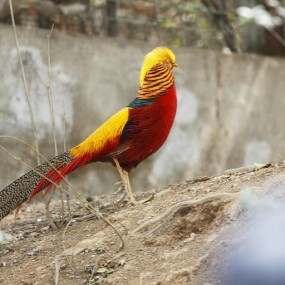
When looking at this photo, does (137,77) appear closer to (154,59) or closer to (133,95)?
(133,95)

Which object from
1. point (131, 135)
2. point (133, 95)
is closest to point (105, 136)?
point (131, 135)

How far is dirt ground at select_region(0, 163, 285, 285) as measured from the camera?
4391 mm

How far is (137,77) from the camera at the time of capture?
8.32 metres

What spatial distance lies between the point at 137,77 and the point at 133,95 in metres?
0.17

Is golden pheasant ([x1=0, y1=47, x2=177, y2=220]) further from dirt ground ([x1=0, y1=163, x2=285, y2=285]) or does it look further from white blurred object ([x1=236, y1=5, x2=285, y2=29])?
white blurred object ([x1=236, y1=5, x2=285, y2=29])

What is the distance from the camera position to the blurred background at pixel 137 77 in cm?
805

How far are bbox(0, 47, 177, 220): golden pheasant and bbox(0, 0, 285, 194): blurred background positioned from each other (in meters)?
2.09

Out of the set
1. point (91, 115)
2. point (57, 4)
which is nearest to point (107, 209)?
point (91, 115)

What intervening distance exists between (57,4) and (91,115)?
43.7 inches

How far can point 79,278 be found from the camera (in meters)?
4.73

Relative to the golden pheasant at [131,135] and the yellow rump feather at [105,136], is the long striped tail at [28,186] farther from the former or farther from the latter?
the yellow rump feather at [105,136]

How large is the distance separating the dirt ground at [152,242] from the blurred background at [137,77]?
2.38 metres

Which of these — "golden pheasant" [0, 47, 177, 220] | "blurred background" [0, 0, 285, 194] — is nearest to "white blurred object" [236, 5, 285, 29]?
"blurred background" [0, 0, 285, 194]

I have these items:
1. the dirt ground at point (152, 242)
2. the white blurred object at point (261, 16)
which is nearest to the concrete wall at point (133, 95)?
the white blurred object at point (261, 16)
